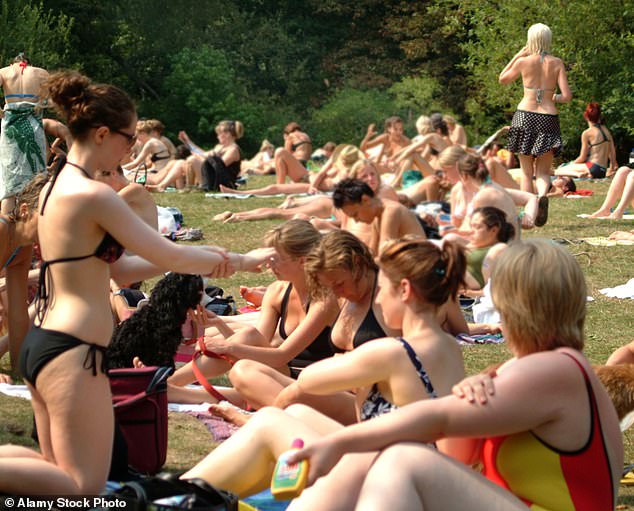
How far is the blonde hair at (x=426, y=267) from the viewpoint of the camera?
3.69 meters

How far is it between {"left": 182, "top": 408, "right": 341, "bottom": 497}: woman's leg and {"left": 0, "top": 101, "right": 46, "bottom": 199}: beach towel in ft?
24.1

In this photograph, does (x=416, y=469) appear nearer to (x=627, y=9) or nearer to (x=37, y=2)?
(x=627, y=9)

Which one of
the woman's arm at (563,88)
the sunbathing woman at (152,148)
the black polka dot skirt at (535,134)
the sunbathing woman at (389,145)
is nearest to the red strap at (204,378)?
the black polka dot skirt at (535,134)

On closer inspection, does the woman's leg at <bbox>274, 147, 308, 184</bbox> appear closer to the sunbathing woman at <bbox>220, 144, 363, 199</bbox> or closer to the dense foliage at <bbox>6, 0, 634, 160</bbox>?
the sunbathing woman at <bbox>220, 144, 363, 199</bbox>

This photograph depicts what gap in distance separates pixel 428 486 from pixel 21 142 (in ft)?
28.0

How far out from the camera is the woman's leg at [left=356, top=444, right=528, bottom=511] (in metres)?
3.03

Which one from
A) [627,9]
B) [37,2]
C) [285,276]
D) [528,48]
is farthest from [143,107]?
[285,276]

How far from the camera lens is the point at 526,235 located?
12.0 metres

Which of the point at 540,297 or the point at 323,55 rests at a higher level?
the point at 540,297

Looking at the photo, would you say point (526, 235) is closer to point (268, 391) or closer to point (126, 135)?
point (268, 391)

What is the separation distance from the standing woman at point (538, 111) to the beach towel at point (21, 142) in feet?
19.0

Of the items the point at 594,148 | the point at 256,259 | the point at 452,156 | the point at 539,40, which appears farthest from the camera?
the point at 594,148

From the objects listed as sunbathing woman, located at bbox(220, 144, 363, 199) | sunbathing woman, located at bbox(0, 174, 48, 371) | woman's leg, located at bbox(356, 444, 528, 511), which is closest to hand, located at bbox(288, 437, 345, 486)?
woman's leg, located at bbox(356, 444, 528, 511)

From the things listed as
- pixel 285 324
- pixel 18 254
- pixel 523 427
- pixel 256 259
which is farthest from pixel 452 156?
pixel 523 427
